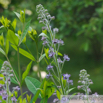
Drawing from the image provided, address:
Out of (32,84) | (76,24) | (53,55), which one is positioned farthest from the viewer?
(76,24)

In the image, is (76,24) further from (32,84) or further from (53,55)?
(53,55)

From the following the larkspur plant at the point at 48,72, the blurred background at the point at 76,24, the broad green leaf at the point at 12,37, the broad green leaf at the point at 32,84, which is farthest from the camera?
the blurred background at the point at 76,24

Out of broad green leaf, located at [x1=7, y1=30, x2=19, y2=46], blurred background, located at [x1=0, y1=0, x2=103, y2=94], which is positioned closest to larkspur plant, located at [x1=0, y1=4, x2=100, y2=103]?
broad green leaf, located at [x1=7, y1=30, x2=19, y2=46]

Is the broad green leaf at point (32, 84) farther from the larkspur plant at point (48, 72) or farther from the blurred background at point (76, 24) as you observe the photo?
the blurred background at point (76, 24)

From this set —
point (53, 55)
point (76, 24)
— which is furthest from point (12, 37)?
point (76, 24)

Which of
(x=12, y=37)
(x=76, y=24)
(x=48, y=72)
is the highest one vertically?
(x=76, y=24)

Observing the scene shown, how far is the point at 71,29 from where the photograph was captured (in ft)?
18.7

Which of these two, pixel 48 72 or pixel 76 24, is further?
pixel 76 24

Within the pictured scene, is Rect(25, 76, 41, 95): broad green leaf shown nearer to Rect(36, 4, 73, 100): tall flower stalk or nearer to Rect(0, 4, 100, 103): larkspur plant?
Rect(0, 4, 100, 103): larkspur plant

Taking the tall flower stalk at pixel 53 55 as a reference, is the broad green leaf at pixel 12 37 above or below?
above

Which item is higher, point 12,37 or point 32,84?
point 12,37

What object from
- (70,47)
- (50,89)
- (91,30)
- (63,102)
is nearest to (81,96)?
(63,102)

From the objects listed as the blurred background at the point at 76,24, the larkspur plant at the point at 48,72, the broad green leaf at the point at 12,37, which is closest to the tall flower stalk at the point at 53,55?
the larkspur plant at the point at 48,72

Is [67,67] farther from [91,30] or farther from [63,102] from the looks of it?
[63,102]
